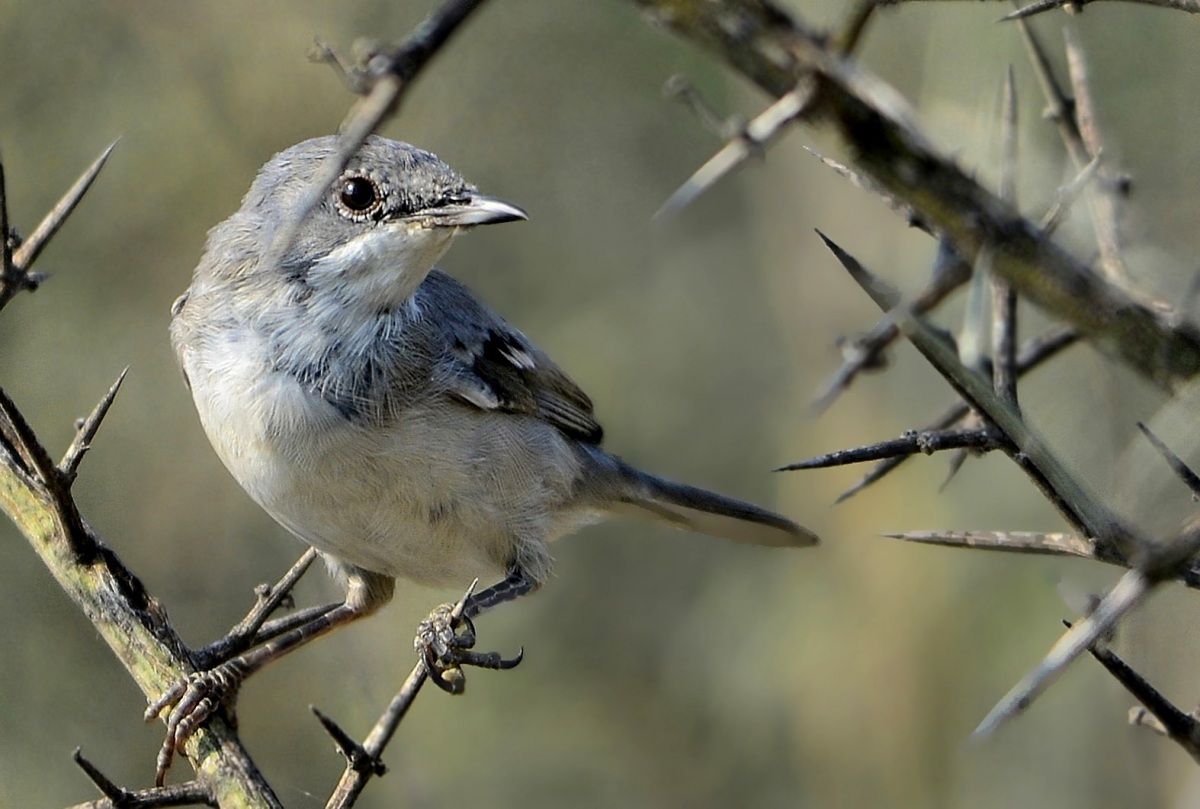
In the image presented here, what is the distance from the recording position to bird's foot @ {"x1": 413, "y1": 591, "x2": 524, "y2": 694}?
126 inches

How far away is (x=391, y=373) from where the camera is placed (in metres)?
3.57

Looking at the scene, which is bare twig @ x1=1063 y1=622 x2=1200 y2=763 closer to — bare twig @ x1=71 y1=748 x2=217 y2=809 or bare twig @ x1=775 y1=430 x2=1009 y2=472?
bare twig @ x1=775 y1=430 x2=1009 y2=472

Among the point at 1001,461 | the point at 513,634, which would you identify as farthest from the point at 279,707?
the point at 1001,461

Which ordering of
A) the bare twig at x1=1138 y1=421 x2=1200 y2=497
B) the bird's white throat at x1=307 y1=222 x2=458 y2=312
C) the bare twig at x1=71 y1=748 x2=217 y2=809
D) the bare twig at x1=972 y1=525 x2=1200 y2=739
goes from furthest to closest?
the bird's white throat at x1=307 y1=222 x2=458 y2=312 < the bare twig at x1=71 y1=748 x2=217 y2=809 < the bare twig at x1=1138 y1=421 x2=1200 y2=497 < the bare twig at x1=972 y1=525 x2=1200 y2=739

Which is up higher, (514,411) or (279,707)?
(514,411)

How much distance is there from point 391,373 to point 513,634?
324 centimetres

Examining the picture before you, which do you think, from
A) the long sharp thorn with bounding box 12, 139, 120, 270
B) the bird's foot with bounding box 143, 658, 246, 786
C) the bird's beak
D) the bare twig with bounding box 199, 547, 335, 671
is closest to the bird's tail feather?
the bird's beak

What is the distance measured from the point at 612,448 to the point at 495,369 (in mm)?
2706

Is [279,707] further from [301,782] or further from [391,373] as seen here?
[391,373]

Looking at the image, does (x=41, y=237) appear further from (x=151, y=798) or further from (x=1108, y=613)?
(x=1108, y=613)

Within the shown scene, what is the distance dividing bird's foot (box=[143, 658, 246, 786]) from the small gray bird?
1.1 inches

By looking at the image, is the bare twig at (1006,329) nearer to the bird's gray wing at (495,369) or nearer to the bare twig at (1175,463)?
the bare twig at (1175,463)

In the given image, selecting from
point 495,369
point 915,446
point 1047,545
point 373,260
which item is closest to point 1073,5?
point 915,446

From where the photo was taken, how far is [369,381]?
11.5ft
